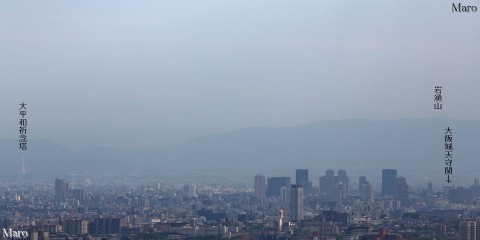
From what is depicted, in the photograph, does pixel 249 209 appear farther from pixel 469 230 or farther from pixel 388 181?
pixel 469 230

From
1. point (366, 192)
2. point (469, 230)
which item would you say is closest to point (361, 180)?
point (366, 192)

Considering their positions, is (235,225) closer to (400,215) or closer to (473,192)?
(400,215)

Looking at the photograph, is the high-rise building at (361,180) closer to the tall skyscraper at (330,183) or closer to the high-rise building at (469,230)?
the tall skyscraper at (330,183)

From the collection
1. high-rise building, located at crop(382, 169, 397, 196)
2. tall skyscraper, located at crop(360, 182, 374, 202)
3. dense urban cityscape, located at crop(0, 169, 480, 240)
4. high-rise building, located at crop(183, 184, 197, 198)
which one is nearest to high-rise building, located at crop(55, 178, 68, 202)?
dense urban cityscape, located at crop(0, 169, 480, 240)

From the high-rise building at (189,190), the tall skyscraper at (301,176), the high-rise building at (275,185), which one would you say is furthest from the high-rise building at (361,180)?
the high-rise building at (189,190)

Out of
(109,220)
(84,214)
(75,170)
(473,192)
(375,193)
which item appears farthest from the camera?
(75,170)

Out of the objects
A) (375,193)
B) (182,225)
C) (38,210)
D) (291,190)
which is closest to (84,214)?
(38,210)

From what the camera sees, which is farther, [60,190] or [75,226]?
[60,190]
